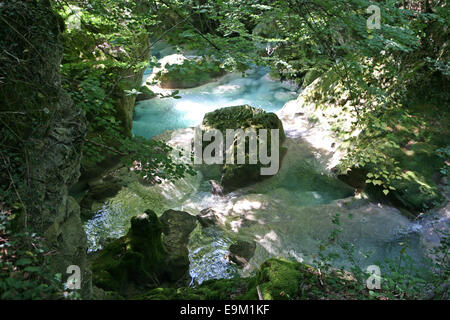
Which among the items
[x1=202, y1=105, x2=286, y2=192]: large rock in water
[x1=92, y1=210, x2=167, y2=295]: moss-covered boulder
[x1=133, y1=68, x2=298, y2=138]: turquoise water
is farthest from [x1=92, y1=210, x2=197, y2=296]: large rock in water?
[x1=133, y1=68, x2=298, y2=138]: turquoise water

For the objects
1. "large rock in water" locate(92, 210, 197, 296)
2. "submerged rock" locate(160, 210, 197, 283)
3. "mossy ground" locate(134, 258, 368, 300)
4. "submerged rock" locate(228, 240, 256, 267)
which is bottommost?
"submerged rock" locate(228, 240, 256, 267)

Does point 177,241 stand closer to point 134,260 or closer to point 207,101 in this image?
point 134,260

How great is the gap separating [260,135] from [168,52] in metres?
16.7

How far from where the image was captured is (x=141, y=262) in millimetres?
4766

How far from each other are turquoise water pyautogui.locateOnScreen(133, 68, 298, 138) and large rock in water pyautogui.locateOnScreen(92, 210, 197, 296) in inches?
243

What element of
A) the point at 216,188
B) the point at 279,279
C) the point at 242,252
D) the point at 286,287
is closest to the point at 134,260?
the point at 242,252

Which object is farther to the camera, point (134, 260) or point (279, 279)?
point (134, 260)

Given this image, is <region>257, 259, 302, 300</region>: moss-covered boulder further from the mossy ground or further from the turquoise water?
the turquoise water

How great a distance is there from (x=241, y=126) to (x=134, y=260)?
5.10 meters

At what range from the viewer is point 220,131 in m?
8.74

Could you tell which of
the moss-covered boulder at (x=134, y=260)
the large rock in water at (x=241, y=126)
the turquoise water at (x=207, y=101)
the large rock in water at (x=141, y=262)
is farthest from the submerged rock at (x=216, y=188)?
the turquoise water at (x=207, y=101)

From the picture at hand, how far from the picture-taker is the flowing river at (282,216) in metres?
5.50

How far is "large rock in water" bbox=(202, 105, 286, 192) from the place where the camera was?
25.5ft

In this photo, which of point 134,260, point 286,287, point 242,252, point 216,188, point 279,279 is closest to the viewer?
point 286,287
